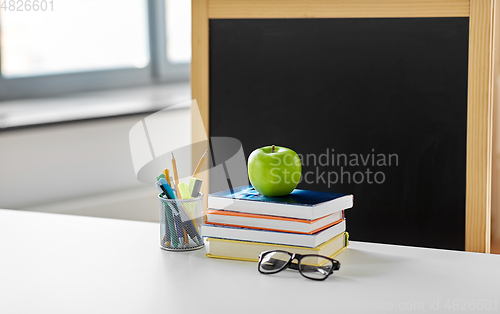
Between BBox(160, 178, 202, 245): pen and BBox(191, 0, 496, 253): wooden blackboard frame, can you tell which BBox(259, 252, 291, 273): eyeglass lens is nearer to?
BBox(160, 178, 202, 245): pen

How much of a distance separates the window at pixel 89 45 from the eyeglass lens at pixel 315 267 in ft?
5.64

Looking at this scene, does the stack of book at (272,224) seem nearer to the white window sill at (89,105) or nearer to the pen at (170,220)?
the pen at (170,220)

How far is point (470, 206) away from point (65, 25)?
1874 millimetres

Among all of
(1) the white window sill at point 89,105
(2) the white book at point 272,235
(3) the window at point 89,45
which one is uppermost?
(3) the window at point 89,45

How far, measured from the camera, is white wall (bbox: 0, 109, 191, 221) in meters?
2.01

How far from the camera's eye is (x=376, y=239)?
1.39 m

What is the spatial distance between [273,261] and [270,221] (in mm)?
66

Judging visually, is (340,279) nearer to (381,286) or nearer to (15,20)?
(381,286)

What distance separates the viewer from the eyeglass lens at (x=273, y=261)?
0.89 m

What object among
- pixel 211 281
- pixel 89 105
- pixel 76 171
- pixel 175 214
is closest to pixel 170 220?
pixel 175 214

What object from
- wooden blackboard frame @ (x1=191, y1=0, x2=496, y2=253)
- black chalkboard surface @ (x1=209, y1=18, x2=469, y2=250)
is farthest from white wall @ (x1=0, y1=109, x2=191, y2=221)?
wooden blackboard frame @ (x1=191, y1=0, x2=496, y2=253)

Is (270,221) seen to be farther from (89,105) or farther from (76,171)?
(89,105)

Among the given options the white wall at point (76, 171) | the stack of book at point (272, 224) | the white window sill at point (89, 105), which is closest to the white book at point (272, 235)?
the stack of book at point (272, 224)

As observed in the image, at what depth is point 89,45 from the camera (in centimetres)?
256
